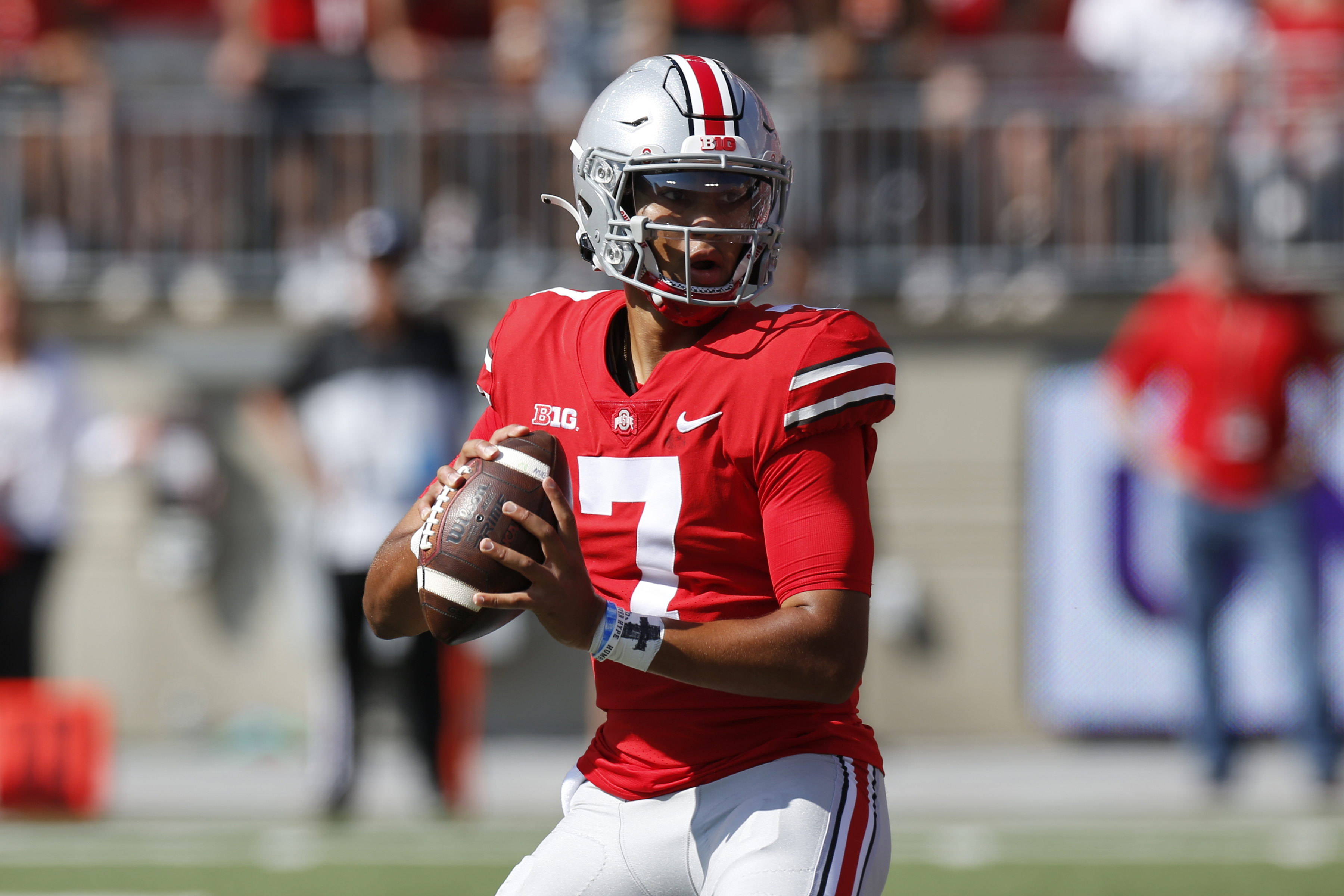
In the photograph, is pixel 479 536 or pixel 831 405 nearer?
pixel 479 536

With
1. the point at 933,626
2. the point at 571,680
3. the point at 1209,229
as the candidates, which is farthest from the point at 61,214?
the point at 1209,229

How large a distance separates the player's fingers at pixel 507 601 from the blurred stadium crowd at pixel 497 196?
631 centimetres

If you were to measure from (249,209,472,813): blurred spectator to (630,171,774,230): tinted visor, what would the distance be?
12.7ft

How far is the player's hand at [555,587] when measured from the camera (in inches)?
92.1

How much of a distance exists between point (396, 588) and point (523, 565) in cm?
46

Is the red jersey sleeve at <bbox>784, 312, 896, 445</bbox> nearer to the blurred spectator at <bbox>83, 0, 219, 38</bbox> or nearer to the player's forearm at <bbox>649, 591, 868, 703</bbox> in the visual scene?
the player's forearm at <bbox>649, 591, 868, 703</bbox>

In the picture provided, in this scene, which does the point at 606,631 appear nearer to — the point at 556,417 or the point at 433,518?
the point at 433,518

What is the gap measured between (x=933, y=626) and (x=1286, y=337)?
235 centimetres

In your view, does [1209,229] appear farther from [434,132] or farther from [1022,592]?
[434,132]

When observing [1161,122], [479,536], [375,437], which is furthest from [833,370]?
[1161,122]

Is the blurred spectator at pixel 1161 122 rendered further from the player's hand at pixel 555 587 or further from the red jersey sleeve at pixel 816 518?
the player's hand at pixel 555 587

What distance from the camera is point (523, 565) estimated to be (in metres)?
2.34

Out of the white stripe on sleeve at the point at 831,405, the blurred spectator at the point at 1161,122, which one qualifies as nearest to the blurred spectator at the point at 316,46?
the blurred spectator at the point at 1161,122

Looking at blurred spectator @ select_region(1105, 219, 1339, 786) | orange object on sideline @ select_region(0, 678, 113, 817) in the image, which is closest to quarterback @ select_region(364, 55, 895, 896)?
orange object on sideline @ select_region(0, 678, 113, 817)
